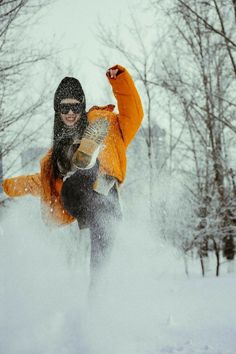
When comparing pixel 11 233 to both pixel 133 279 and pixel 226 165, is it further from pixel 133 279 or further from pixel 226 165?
pixel 226 165

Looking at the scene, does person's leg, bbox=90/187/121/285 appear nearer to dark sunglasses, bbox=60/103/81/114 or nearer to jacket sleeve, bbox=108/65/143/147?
jacket sleeve, bbox=108/65/143/147

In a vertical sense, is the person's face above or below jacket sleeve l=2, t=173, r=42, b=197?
above

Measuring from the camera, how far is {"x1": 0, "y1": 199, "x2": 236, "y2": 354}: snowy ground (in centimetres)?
220

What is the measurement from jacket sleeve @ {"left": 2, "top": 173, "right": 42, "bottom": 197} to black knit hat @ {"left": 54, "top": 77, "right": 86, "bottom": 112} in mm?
628

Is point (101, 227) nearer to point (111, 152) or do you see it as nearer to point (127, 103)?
point (111, 152)

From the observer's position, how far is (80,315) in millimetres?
2643

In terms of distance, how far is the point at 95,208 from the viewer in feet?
9.72

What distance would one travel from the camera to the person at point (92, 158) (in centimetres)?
287

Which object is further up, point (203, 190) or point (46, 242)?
point (203, 190)

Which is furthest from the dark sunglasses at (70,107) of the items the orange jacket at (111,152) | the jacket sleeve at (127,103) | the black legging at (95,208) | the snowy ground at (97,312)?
the snowy ground at (97,312)

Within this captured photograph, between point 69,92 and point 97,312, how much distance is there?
1.69 metres

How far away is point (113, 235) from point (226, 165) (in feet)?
18.9

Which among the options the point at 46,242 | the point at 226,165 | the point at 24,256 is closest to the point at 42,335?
the point at 24,256

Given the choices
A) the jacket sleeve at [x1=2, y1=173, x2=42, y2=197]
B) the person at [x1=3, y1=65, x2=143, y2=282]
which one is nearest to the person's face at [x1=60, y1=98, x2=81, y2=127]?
the person at [x1=3, y1=65, x2=143, y2=282]
